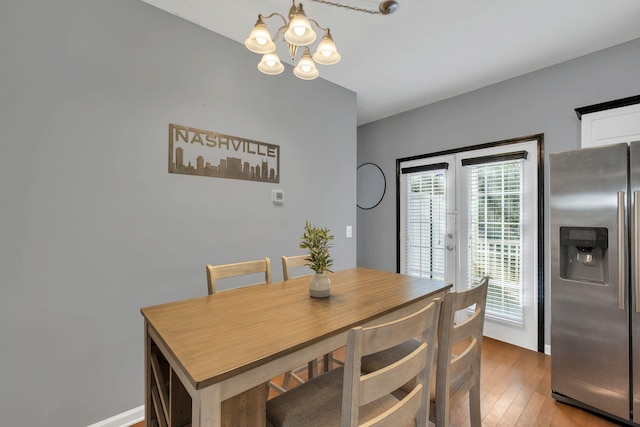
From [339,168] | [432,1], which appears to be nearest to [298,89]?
[339,168]

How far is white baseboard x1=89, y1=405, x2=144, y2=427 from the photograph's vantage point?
171 cm

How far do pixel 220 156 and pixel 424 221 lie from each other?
2516 millimetres

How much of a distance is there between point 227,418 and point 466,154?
3216 millimetres

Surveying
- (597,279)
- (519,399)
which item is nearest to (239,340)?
(519,399)

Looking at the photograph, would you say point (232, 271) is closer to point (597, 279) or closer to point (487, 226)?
point (597, 279)

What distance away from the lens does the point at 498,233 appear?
2.91 meters

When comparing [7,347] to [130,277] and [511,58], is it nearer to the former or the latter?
[130,277]

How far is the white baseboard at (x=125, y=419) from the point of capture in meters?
1.71

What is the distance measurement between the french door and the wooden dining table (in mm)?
1691

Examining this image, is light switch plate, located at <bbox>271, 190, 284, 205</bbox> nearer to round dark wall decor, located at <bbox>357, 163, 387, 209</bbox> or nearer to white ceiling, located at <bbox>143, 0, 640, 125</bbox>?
white ceiling, located at <bbox>143, 0, 640, 125</bbox>

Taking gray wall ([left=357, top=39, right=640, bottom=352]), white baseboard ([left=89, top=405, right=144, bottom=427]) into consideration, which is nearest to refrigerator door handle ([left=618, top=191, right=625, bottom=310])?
gray wall ([left=357, top=39, right=640, bottom=352])

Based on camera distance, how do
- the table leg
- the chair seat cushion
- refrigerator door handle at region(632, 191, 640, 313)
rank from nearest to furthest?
the table leg < the chair seat cushion < refrigerator door handle at region(632, 191, 640, 313)

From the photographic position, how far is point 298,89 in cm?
268

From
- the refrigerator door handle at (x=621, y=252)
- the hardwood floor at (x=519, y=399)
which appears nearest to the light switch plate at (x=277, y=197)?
the hardwood floor at (x=519, y=399)
